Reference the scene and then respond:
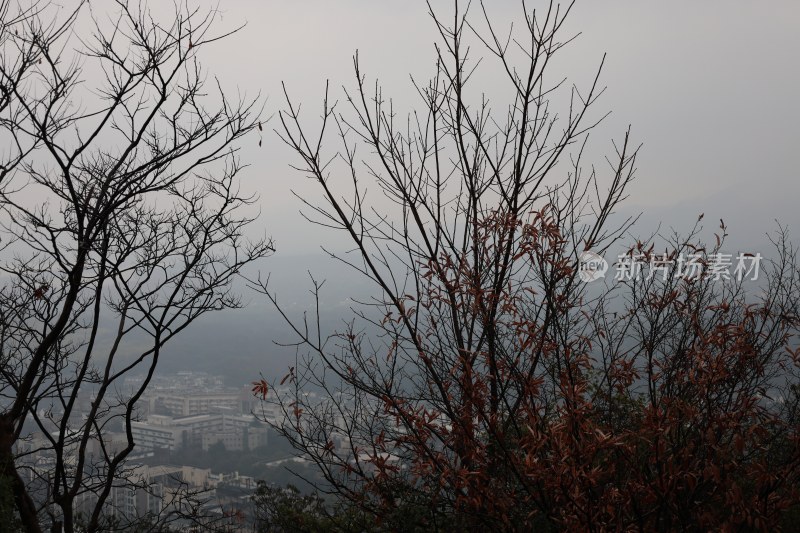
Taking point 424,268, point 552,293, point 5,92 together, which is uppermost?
point 5,92

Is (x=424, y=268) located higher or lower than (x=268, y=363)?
lower

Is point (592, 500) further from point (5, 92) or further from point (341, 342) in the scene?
point (5, 92)

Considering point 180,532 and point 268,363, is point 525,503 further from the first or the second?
point 268,363

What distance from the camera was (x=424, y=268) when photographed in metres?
2.72

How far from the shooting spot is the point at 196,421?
13.7 m

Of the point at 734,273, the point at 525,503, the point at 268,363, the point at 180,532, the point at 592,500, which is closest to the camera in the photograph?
the point at 592,500

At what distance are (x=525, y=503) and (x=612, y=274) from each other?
2129 millimetres

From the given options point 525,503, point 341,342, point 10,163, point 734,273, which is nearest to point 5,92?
point 10,163

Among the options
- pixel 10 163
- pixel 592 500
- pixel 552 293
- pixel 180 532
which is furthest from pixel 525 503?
pixel 180 532

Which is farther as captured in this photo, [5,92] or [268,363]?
[268,363]

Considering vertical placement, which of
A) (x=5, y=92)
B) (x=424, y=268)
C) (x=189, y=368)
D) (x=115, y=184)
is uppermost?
(x=189, y=368)

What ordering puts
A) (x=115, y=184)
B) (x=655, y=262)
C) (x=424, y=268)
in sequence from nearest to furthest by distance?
(x=424, y=268) → (x=655, y=262) → (x=115, y=184)

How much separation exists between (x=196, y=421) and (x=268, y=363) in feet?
12.5

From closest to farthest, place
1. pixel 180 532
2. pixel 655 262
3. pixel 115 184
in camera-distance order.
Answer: pixel 655 262
pixel 115 184
pixel 180 532
